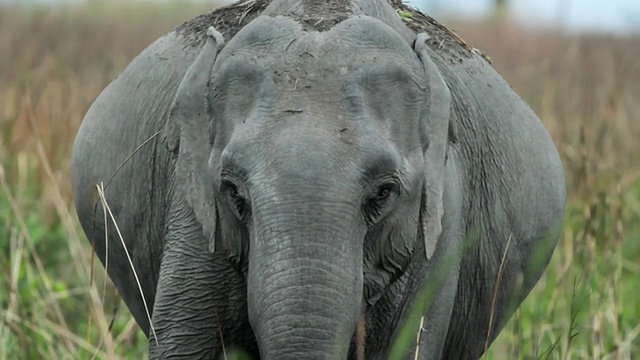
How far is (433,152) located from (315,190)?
0.60m

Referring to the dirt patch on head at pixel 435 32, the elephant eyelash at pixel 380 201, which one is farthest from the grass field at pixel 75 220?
the dirt patch on head at pixel 435 32

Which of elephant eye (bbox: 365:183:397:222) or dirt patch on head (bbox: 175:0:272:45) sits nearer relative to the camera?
elephant eye (bbox: 365:183:397:222)

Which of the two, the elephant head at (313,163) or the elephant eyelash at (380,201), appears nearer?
the elephant head at (313,163)

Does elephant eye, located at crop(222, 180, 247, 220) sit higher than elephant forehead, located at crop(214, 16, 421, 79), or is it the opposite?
elephant forehead, located at crop(214, 16, 421, 79)

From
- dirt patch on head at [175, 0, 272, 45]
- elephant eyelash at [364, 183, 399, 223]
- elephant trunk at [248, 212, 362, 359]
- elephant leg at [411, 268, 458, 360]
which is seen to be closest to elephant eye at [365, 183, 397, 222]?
elephant eyelash at [364, 183, 399, 223]

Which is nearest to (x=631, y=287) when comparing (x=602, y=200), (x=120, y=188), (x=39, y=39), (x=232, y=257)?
(x=602, y=200)

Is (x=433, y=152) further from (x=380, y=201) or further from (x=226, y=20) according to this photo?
(x=226, y=20)

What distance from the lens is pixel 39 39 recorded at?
42.0 feet

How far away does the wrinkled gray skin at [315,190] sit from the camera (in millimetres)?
3752

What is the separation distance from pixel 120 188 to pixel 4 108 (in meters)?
4.92

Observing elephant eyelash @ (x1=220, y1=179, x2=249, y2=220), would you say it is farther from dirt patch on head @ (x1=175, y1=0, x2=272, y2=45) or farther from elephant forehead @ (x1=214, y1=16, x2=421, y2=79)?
dirt patch on head @ (x1=175, y1=0, x2=272, y2=45)

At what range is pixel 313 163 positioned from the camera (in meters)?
3.77

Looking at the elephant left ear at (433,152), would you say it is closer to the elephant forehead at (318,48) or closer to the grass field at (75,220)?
the elephant forehead at (318,48)

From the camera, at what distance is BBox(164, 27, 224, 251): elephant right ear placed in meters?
4.25
